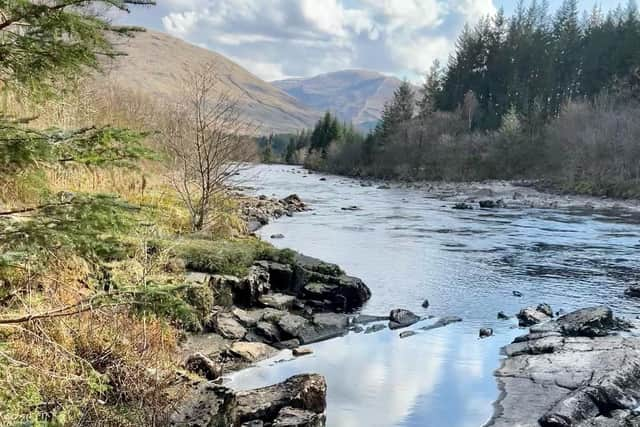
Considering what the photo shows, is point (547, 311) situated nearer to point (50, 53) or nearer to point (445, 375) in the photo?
point (445, 375)

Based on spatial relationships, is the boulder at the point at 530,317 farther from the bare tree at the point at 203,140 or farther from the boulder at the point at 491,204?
the boulder at the point at 491,204

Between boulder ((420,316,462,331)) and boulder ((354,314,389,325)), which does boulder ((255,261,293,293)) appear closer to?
boulder ((354,314,389,325))

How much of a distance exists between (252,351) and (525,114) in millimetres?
71083

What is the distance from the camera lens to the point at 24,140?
3723 millimetres

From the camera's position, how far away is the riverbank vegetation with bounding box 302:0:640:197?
52.7 meters

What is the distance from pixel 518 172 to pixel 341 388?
192 ft

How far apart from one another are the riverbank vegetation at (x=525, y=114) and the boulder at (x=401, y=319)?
3629cm

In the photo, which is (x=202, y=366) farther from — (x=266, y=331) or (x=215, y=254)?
(x=215, y=254)

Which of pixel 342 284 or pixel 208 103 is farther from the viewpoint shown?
pixel 208 103

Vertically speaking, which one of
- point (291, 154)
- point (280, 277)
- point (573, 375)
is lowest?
point (573, 375)

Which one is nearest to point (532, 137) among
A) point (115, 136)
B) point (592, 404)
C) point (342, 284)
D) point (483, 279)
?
point (483, 279)

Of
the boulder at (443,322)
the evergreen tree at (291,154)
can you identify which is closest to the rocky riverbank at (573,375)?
the boulder at (443,322)

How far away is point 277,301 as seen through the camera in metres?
13.6

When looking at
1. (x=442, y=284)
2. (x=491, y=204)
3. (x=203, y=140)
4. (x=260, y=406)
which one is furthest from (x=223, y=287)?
(x=491, y=204)
